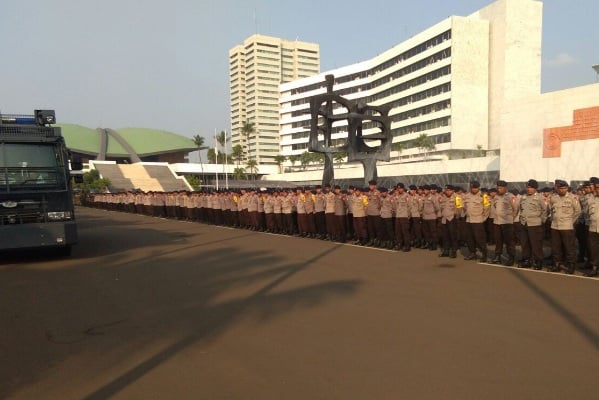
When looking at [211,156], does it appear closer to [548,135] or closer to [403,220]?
[548,135]

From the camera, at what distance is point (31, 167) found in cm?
988

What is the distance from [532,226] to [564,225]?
0.53 meters

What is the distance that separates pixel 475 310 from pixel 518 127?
29.5 meters

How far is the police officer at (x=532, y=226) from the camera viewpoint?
8648mm

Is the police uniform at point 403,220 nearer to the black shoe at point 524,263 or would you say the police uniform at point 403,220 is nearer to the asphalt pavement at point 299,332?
the asphalt pavement at point 299,332

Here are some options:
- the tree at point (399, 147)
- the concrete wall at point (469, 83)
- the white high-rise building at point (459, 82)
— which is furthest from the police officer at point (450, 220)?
the tree at point (399, 147)

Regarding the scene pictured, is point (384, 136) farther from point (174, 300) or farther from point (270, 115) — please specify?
point (270, 115)

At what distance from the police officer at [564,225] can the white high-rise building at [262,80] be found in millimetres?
125400

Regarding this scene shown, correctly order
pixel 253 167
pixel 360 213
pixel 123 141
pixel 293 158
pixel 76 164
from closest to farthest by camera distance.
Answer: pixel 76 164
pixel 360 213
pixel 293 158
pixel 253 167
pixel 123 141

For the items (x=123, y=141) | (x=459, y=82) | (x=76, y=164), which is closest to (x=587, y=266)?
(x=76, y=164)

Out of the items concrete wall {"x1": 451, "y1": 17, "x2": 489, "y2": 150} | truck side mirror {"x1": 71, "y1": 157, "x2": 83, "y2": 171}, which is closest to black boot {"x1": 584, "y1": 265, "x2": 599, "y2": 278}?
truck side mirror {"x1": 71, "y1": 157, "x2": 83, "y2": 171}

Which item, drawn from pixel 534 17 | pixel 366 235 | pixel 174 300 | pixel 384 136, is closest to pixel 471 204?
pixel 366 235

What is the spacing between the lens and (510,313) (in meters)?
5.74

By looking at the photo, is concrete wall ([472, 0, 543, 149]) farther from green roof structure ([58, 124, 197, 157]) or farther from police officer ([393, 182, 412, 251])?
green roof structure ([58, 124, 197, 157])
